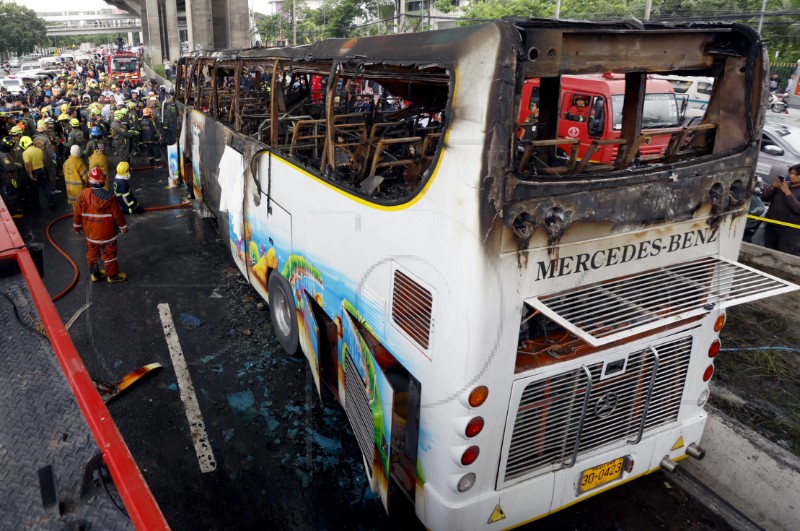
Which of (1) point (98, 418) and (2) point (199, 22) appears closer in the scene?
(1) point (98, 418)

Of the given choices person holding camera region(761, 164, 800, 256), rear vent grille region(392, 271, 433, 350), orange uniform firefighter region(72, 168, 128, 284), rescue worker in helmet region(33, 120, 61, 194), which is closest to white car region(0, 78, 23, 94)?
rescue worker in helmet region(33, 120, 61, 194)

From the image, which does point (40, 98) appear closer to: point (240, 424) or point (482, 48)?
point (240, 424)

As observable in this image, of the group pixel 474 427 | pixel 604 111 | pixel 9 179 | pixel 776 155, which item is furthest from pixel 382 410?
pixel 776 155

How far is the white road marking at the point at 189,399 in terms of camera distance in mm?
4781

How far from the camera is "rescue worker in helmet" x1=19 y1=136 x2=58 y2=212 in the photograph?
10867 millimetres

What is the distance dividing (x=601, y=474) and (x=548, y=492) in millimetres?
454

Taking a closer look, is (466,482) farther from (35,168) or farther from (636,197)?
(35,168)

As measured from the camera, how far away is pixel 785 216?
788 centimetres

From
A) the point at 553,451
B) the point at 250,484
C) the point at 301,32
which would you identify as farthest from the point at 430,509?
the point at 301,32

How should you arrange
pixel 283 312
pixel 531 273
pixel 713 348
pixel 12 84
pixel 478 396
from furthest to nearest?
pixel 12 84, pixel 283 312, pixel 713 348, pixel 478 396, pixel 531 273

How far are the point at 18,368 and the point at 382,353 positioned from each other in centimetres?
209

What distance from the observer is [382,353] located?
12.7ft

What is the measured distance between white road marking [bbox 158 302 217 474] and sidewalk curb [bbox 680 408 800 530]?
399 centimetres

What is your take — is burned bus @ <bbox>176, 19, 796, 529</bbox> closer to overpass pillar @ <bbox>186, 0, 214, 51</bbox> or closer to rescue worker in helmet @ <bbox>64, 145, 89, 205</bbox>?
rescue worker in helmet @ <bbox>64, 145, 89, 205</bbox>
